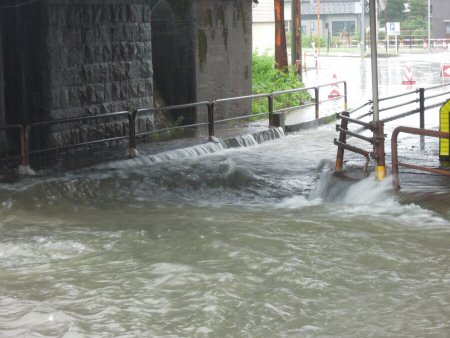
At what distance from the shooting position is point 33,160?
1623 cm

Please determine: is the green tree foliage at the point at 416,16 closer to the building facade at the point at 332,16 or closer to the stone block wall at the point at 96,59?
the building facade at the point at 332,16


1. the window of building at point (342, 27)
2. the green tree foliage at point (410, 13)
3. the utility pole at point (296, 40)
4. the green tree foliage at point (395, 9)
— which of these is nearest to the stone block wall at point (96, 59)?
the utility pole at point (296, 40)

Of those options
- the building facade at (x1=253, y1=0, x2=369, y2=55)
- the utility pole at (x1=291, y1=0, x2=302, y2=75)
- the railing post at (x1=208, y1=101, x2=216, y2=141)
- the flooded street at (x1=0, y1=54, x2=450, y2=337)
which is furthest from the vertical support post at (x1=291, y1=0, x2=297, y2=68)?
the building facade at (x1=253, y1=0, x2=369, y2=55)

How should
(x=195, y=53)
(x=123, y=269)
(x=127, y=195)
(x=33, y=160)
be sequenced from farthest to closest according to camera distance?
A: (x=195, y=53)
(x=33, y=160)
(x=127, y=195)
(x=123, y=269)

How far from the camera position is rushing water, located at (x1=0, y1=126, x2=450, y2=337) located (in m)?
7.99

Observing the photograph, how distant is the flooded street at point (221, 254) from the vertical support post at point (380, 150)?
0.22 metres

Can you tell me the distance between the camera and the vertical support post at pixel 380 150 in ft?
42.2

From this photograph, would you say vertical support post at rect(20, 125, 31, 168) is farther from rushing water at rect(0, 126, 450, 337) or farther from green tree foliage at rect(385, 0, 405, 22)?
green tree foliage at rect(385, 0, 405, 22)

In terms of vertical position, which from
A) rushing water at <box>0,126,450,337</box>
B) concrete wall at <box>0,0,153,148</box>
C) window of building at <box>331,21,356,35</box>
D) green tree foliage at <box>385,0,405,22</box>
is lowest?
rushing water at <box>0,126,450,337</box>

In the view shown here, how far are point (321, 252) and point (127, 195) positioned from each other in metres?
4.86

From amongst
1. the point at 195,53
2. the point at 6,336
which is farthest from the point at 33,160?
the point at 6,336

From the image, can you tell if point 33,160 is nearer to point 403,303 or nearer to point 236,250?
point 236,250

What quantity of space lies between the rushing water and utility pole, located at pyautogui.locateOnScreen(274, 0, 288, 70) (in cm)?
1620

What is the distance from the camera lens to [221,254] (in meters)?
10.2
